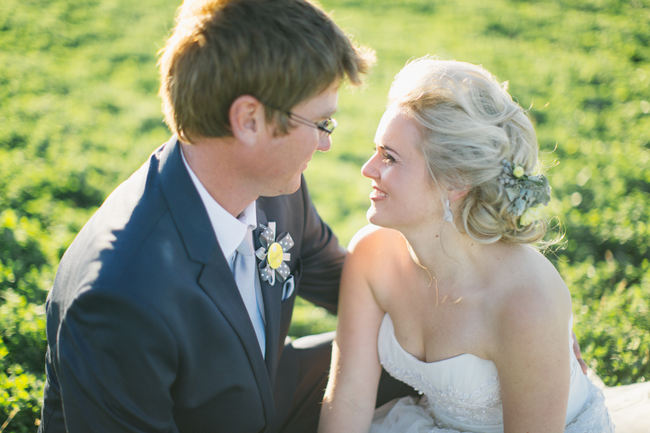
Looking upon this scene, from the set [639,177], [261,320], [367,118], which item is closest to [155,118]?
[367,118]

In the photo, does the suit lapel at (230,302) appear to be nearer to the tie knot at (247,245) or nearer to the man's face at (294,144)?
the tie knot at (247,245)

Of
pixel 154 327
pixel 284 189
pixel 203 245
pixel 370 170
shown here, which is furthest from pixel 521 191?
pixel 154 327

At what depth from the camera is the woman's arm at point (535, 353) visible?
250 cm

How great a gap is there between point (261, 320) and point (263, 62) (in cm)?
125

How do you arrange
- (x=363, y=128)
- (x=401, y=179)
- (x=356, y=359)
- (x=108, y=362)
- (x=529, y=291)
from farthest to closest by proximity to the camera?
(x=363, y=128) → (x=356, y=359) → (x=401, y=179) → (x=529, y=291) → (x=108, y=362)

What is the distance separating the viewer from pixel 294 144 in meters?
2.54

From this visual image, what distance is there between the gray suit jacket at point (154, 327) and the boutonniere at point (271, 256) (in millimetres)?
84

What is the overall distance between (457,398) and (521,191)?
1.03 metres

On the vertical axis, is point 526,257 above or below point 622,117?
above

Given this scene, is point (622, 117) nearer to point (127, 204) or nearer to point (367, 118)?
point (367, 118)

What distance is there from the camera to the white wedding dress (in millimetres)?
2725

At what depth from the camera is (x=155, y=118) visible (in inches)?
277

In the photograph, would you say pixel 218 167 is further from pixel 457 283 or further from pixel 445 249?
pixel 457 283

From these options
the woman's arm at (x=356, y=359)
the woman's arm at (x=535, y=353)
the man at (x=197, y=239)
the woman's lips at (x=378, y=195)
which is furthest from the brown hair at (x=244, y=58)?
the woman's arm at (x=535, y=353)
